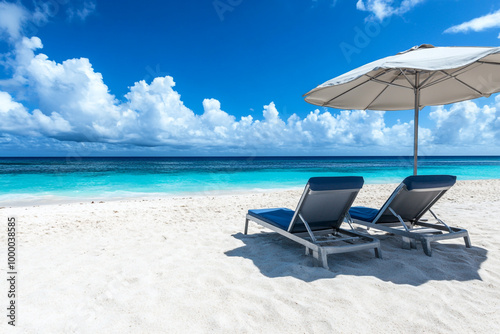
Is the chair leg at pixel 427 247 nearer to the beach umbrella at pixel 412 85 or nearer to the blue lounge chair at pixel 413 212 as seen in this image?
the blue lounge chair at pixel 413 212

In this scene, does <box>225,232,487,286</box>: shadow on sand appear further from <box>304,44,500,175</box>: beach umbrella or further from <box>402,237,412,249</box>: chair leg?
<box>304,44,500,175</box>: beach umbrella

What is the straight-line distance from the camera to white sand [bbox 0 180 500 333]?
2012 mm

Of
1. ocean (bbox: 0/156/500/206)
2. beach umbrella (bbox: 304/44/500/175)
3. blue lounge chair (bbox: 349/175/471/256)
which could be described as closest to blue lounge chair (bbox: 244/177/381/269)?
blue lounge chair (bbox: 349/175/471/256)

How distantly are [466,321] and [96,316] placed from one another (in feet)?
8.55

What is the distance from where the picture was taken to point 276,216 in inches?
162

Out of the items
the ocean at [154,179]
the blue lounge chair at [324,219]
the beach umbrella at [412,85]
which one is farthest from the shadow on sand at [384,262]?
the ocean at [154,179]

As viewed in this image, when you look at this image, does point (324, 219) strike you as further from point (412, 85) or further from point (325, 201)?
point (412, 85)

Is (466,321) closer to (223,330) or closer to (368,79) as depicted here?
(223,330)

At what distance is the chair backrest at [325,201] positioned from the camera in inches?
122

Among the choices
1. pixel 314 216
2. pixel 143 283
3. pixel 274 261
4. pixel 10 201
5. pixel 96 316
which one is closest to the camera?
pixel 96 316

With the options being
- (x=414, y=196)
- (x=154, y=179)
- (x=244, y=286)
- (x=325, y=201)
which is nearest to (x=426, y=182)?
(x=414, y=196)

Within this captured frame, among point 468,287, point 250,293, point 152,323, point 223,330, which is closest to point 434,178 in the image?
point 468,287

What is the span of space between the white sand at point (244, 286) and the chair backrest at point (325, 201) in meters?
0.41

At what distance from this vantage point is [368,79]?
4633mm
